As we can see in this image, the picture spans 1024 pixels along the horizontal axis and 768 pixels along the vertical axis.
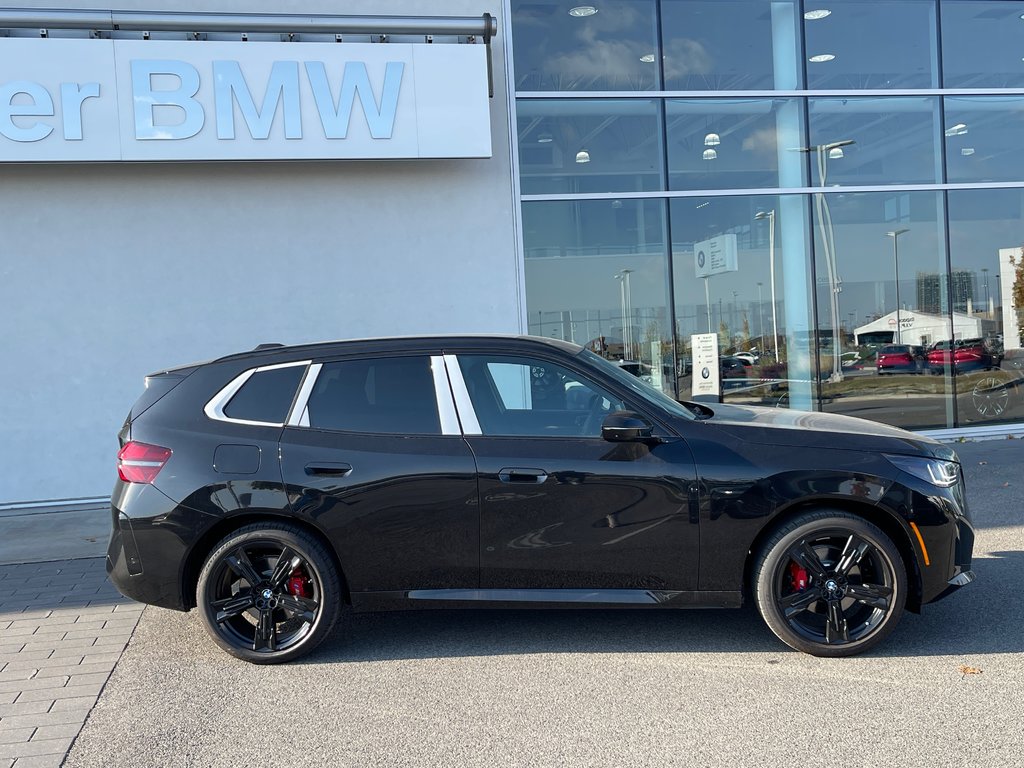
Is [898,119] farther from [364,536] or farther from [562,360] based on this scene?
[364,536]

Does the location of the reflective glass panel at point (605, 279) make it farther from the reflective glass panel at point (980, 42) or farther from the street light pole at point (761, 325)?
the reflective glass panel at point (980, 42)

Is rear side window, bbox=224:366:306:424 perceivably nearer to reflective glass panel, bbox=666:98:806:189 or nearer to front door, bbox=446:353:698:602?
front door, bbox=446:353:698:602

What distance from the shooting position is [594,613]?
18.0ft

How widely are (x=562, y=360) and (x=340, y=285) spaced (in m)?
5.79

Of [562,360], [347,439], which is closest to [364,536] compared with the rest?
[347,439]

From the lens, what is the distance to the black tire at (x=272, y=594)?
475cm

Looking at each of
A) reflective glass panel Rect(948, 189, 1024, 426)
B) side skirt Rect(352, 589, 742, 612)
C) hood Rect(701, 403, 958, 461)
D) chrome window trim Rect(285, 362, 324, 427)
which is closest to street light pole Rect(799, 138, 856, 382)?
Result: reflective glass panel Rect(948, 189, 1024, 426)

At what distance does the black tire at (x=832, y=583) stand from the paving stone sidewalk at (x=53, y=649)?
11.0 ft

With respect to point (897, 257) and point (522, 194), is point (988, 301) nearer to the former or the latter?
point (897, 257)

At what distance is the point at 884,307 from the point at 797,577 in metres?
8.48

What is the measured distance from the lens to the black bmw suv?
4.61 meters

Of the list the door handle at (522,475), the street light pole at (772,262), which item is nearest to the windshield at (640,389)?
the door handle at (522,475)

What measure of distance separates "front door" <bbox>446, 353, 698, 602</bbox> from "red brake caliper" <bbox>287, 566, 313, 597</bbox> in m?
0.94

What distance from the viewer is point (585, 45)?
451 inches
